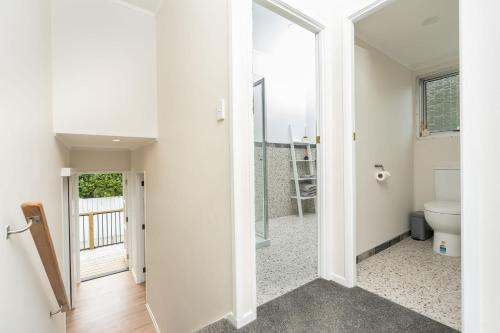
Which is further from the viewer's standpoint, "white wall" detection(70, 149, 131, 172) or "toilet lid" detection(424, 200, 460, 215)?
"white wall" detection(70, 149, 131, 172)

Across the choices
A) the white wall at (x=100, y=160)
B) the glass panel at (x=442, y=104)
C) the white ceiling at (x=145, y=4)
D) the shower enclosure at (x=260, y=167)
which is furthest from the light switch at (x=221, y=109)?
the white wall at (x=100, y=160)

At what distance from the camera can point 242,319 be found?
122 centimetres

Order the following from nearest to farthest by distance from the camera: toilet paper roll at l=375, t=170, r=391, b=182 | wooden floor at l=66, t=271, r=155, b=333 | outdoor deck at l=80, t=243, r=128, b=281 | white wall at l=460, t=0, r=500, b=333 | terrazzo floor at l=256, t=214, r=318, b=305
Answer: white wall at l=460, t=0, r=500, b=333
terrazzo floor at l=256, t=214, r=318, b=305
toilet paper roll at l=375, t=170, r=391, b=182
wooden floor at l=66, t=271, r=155, b=333
outdoor deck at l=80, t=243, r=128, b=281

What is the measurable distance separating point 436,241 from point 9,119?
3.37 metres

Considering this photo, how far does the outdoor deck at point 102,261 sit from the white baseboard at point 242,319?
529 centimetres

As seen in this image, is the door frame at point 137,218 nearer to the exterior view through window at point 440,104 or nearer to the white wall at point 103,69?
the white wall at point 103,69

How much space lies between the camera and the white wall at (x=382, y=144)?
2.14 metres

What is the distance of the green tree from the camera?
7516 mm

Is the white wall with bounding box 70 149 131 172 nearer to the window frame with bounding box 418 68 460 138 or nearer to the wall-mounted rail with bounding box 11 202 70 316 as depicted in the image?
the wall-mounted rail with bounding box 11 202 70 316

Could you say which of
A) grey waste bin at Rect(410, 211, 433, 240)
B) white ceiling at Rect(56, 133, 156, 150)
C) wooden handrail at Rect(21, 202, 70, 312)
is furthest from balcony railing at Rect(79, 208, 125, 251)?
grey waste bin at Rect(410, 211, 433, 240)

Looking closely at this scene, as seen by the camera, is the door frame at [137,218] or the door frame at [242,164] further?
the door frame at [137,218]

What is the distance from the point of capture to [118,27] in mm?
2451

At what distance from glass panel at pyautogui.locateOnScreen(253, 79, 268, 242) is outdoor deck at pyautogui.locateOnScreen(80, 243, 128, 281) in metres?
4.37

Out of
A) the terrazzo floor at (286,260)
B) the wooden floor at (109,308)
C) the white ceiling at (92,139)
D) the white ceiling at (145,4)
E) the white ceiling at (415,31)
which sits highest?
the white ceiling at (145,4)
